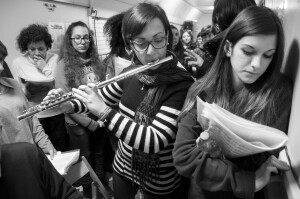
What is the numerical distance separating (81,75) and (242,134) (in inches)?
63.0

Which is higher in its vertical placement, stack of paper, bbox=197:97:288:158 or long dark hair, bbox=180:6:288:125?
long dark hair, bbox=180:6:288:125

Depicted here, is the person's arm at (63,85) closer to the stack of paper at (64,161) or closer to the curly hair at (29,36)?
the curly hair at (29,36)

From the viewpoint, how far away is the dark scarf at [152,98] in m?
0.92

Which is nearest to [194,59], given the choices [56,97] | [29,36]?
[56,97]

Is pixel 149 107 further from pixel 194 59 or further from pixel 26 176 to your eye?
pixel 194 59

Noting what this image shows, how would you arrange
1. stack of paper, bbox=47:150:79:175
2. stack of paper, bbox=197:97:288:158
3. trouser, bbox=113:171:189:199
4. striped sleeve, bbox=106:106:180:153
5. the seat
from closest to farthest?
stack of paper, bbox=197:97:288:158, striped sleeve, bbox=106:106:180:153, trouser, bbox=113:171:189:199, stack of paper, bbox=47:150:79:175, the seat

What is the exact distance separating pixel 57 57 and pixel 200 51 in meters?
1.30

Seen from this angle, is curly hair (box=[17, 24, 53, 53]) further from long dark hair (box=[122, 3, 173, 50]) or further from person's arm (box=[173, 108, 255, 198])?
person's arm (box=[173, 108, 255, 198])

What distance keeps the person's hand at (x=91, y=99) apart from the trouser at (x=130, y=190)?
390 millimetres

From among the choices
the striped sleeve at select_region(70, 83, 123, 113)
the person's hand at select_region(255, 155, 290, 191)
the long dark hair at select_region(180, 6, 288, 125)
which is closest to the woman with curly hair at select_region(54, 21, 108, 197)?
the striped sleeve at select_region(70, 83, 123, 113)

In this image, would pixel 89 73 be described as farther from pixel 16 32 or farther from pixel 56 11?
pixel 56 11

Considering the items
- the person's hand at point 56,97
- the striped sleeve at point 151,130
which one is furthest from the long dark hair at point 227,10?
the person's hand at point 56,97

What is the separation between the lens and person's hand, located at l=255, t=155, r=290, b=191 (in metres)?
0.59

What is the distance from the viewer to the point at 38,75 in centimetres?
186
